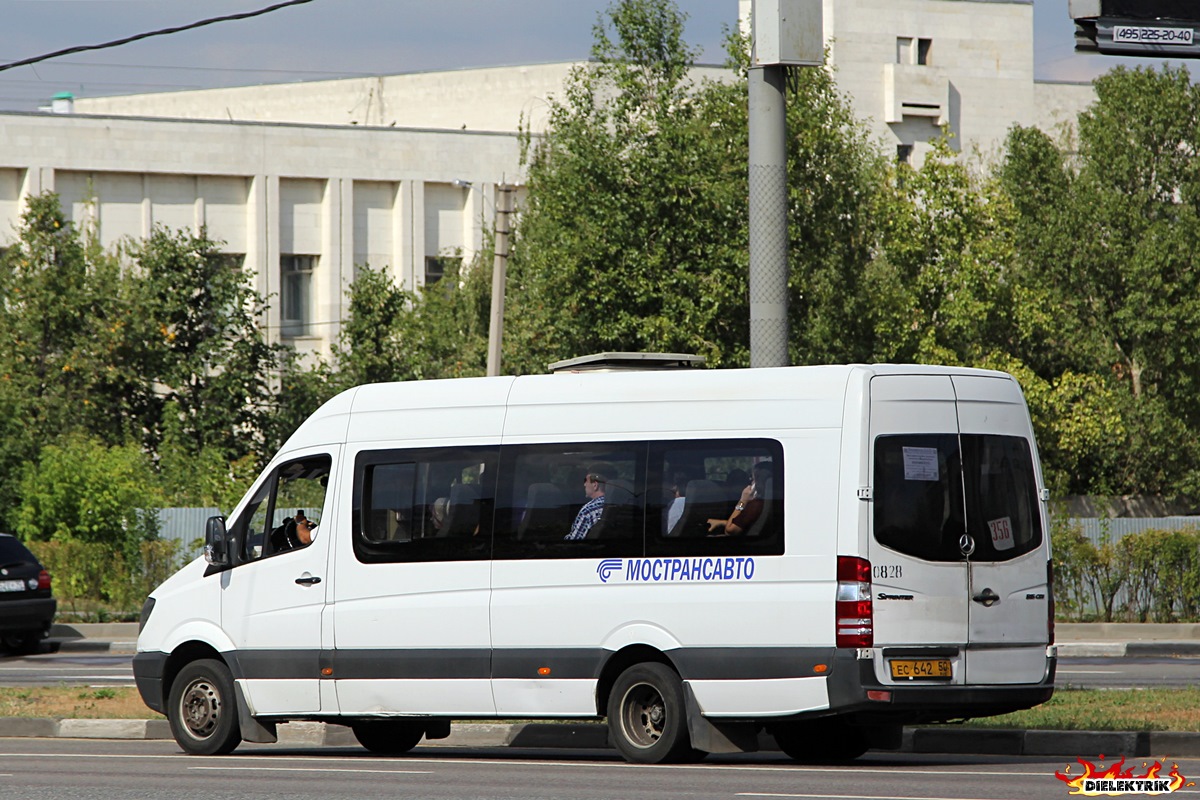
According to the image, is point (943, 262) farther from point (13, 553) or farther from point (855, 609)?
point (855, 609)

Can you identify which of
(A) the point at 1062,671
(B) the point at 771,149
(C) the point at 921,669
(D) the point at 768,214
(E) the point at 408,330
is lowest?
(A) the point at 1062,671

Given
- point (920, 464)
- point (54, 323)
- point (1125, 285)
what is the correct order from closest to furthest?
point (920, 464) < point (54, 323) < point (1125, 285)

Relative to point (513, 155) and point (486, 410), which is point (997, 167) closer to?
point (513, 155)

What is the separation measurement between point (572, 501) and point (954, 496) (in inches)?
102

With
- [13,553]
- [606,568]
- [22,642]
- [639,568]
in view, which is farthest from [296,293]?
[639,568]

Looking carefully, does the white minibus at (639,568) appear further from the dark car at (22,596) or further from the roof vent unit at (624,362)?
the dark car at (22,596)

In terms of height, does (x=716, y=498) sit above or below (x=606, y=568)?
above

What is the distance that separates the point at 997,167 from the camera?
49781mm

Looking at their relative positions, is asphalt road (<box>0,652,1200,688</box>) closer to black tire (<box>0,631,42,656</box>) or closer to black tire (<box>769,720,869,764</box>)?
black tire (<box>0,631,42,656</box>)

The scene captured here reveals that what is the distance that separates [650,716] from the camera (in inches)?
465

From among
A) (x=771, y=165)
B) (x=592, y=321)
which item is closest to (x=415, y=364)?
(x=592, y=321)

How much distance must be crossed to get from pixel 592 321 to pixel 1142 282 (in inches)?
603

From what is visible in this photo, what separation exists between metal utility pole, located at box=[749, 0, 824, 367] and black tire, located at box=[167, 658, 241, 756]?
530cm

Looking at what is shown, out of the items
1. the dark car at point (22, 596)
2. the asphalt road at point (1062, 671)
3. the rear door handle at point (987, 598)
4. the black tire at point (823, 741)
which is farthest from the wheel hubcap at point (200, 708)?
the dark car at point (22, 596)
